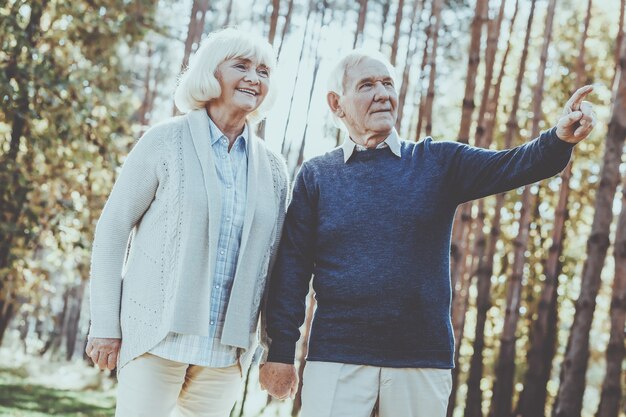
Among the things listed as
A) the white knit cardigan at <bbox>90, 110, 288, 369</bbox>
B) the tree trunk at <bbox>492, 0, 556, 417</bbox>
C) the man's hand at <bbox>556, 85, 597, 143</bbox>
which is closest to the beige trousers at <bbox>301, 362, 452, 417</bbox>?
the white knit cardigan at <bbox>90, 110, 288, 369</bbox>

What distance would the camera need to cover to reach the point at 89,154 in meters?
8.02

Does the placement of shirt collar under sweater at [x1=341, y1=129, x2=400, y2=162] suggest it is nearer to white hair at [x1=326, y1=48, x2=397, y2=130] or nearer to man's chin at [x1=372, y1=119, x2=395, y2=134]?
man's chin at [x1=372, y1=119, x2=395, y2=134]

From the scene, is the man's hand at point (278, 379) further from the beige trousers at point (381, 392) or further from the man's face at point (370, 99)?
the man's face at point (370, 99)

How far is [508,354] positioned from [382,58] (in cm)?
824

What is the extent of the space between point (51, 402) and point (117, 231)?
23.0 ft

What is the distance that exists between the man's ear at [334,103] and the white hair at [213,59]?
10.1 inches

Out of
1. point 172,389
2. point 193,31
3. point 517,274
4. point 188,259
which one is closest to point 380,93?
point 188,259

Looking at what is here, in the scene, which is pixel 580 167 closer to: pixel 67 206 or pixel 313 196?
pixel 67 206

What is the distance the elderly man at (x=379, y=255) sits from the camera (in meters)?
2.45

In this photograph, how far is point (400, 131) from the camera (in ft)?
35.9

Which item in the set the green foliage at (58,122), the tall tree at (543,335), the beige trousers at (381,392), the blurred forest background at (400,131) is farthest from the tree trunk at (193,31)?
the beige trousers at (381,392)

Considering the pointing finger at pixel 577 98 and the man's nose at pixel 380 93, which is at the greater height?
the man's nose at pixel 380 93

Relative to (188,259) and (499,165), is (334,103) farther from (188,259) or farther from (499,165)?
(188,259)

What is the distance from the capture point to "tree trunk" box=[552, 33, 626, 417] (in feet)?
22.5
